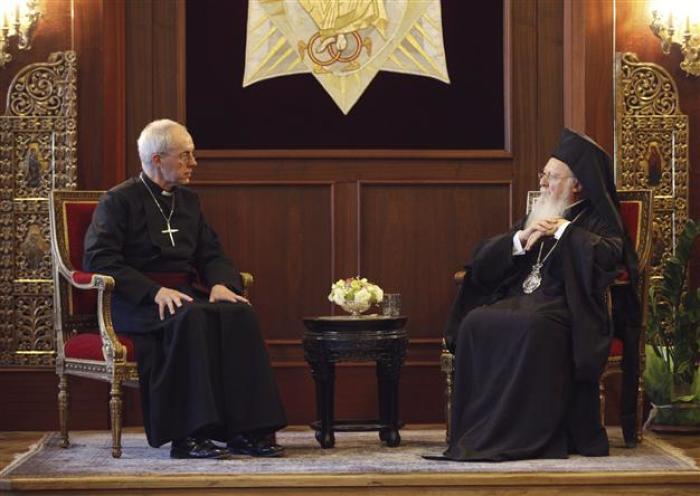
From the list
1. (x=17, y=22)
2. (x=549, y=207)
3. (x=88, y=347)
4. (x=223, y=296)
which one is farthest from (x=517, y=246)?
(x=17, y=22)

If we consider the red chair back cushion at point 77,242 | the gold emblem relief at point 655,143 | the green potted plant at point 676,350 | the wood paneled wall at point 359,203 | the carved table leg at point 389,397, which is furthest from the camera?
the wood paneled wall at point 359,203

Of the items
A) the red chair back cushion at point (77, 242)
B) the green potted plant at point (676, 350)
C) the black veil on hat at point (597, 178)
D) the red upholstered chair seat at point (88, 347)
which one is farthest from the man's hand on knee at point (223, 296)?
the green potted plant at point (676, 350)

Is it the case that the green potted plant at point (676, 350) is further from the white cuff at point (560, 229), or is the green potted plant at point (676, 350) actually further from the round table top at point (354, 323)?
the round table top at point (354, 323)

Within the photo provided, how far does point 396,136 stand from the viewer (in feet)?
21.6

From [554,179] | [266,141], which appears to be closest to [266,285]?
[266,141]

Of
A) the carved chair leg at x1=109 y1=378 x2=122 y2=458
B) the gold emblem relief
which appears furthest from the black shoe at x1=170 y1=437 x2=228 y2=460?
the gold emblem relief

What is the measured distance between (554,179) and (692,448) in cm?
132

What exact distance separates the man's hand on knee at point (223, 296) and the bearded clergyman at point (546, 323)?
3.03 ft

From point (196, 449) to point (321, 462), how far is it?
0.51 metres

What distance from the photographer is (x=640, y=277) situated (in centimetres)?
571

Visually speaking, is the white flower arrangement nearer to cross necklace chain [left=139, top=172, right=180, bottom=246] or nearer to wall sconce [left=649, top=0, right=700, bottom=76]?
cross necklace chain [left=139, top=172, right=180, bottom=246]

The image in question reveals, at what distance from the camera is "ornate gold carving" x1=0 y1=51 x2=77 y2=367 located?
626 cm

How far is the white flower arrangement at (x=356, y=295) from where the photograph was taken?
564cm

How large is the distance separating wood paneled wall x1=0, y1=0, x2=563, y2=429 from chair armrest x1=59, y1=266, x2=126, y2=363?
1135 mm
